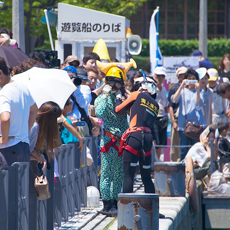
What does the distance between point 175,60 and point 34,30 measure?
27.2 feet

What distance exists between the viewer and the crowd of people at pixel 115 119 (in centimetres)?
546

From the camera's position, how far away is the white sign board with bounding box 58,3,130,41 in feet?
45.4

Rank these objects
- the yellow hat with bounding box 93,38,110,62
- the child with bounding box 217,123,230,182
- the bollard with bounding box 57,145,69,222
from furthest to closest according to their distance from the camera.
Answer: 1. the yellow hat with bounding box 93,38,110,62
2. the child with bounding box 217,123,230,182
3. the bollard with bounding box 57,145,69,222

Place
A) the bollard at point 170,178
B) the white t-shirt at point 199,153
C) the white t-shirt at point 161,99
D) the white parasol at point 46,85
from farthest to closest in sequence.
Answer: the white t-shirt at point 161,99 → the white t-shirt at point 199,153 → the bollard at point 170,178 → the white parasol at point 46,85

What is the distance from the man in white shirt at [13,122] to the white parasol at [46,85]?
0.64m

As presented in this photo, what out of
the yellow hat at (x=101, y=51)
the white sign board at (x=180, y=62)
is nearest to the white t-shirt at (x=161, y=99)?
the yellow hat at (x=101, y=51)

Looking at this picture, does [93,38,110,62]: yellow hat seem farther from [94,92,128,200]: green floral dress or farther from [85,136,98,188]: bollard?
[94,92,128,200]: green floral dress

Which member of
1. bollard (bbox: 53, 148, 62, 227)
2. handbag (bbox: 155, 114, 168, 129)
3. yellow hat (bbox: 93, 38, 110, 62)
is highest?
yellow hat (bbox: 93, 38, 110, 62)

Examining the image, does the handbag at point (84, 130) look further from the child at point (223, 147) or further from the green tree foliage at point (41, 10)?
the green tree foliage at point (41, 10)

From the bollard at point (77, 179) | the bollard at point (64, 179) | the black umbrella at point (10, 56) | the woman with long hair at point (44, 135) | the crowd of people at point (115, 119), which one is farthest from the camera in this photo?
the black umbrella at point (10, 56)

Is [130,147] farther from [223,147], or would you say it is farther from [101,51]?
[101,51]

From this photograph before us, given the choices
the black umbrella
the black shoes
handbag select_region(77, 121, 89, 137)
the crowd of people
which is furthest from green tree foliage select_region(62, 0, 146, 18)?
the black shoes

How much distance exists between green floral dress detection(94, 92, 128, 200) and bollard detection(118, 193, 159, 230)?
4.92 feet

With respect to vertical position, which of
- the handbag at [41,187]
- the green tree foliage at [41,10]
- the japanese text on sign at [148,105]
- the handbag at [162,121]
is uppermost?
the green tree foliage at [41,10]
